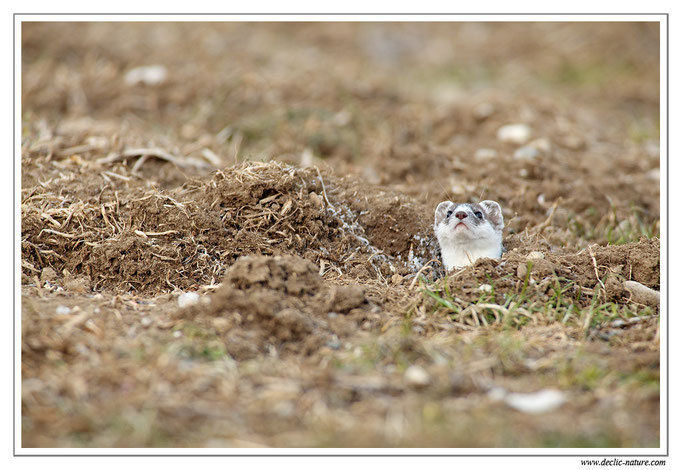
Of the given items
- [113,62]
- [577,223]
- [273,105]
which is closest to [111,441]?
[577,223]

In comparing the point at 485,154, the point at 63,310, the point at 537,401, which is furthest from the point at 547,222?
the point at 63,310

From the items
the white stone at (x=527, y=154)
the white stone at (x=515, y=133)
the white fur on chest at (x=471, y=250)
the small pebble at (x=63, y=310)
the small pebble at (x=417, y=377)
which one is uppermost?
the white stone at (x=515, y=133)

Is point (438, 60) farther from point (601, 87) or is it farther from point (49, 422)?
point (49, 422)

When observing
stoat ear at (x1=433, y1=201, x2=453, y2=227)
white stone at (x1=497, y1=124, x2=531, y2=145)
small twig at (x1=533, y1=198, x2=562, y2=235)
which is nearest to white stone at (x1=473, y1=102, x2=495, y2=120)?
white stone at (x1=497, y1=124, x2=531, y2=145)

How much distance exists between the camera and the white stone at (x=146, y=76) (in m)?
9.09

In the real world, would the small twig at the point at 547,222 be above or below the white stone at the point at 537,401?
above

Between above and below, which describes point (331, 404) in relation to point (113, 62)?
below

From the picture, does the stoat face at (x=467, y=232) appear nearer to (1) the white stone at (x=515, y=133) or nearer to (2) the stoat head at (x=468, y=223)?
(2) the stoat head at (x=468, y=223)

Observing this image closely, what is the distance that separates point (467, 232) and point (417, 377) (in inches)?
81.9

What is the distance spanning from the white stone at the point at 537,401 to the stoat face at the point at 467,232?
1917 millimetres

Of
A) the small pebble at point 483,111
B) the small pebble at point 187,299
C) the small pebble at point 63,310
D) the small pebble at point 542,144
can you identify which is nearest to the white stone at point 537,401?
the small pebble at point 187,299

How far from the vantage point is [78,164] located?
240 inches

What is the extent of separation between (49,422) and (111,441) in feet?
1.10

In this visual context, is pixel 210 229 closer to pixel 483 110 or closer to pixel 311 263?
pixel 311 263
